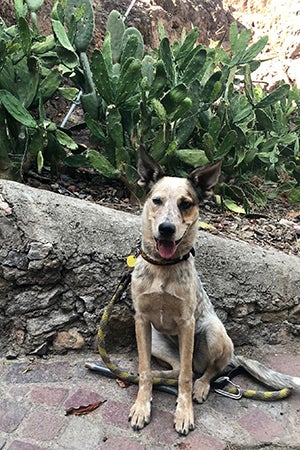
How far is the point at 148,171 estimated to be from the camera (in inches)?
89.2

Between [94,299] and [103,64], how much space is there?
1.67 metres

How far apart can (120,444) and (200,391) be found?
0.59 m

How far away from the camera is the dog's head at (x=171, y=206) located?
2010 millimetres

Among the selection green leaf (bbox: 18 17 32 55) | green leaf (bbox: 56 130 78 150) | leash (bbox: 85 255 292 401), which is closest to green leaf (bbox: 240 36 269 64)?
green leaf (bbox: 56 130 78 150)

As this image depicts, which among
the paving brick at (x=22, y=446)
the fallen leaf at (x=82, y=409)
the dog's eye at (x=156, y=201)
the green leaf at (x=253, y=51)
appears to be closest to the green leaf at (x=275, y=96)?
the green leaf at (x=253, y=51)

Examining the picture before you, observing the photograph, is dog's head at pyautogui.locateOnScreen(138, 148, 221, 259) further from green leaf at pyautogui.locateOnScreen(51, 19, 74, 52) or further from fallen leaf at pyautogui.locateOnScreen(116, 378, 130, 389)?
green leaf at pyautogui.locateOnScreen(51, 19, 74, 52)

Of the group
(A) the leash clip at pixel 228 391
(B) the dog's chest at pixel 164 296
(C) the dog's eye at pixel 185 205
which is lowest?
(A) the leash clip at pixel 228 391

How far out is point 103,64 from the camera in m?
2.89

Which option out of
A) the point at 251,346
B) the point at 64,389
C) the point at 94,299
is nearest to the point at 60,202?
the point at 94,299

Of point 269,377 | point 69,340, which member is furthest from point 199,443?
point 69,340

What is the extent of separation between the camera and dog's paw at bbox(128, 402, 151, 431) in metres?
2.04

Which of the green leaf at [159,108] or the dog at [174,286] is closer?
the dog at [174,286]

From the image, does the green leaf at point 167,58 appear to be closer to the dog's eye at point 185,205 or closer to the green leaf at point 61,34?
the green leaf at point 61,34

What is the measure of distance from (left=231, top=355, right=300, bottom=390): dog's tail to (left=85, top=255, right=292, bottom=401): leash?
0.04 m
